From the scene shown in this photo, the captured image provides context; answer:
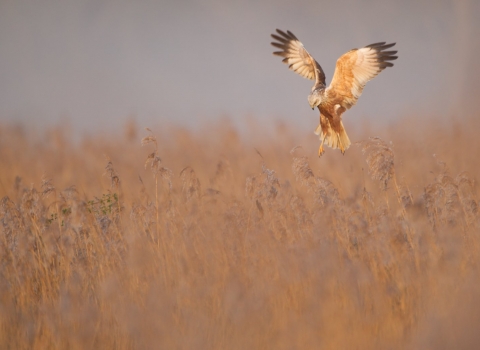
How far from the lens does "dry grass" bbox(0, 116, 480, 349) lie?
253 centimetres

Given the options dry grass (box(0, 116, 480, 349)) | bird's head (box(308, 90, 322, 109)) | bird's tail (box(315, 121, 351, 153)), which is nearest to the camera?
dry grass (box(0, 116, 480, 349))

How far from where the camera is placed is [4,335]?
2.88 m

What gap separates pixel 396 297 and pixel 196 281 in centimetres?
111

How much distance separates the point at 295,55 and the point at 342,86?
0.77 meters

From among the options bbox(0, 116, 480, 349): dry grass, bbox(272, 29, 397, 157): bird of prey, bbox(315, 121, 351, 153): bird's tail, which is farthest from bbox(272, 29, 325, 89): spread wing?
bbox(0, 116, 480, 349): dry grass

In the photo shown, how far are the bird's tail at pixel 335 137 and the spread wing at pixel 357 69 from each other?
0.28m

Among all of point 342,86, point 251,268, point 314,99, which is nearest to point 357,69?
point 342,86

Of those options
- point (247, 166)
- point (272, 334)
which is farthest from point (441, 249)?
point (247, 166)

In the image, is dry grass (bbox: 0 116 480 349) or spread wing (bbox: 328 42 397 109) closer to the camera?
dry grass (bbox: 0 116 480 349)

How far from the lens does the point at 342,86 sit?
5.52 metres

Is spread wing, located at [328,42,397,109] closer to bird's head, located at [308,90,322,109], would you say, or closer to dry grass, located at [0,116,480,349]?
bird's head, located at [308,90,322,109]

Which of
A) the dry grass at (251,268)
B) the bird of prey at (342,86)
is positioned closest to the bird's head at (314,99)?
the bird of prey at (342,86)

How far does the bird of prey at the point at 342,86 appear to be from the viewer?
213 inches

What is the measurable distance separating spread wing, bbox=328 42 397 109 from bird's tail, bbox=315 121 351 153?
0.28m
